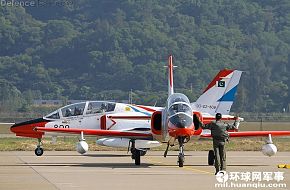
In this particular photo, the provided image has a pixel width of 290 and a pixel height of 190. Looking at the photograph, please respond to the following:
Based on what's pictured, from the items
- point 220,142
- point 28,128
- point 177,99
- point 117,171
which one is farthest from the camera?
point 28,128

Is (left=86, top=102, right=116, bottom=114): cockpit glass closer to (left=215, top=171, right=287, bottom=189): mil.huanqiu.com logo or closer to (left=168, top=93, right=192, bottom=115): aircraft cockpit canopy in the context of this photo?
(left=168, top=93, right=192, bottom=115): aircraft cockpit canopy

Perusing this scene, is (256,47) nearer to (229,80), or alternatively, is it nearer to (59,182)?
(229,80)

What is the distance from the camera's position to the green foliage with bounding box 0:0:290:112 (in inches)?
5573

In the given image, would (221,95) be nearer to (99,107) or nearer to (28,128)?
(99,107)

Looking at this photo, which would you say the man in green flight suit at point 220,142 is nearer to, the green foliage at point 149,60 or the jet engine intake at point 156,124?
the jet engine intake at point 156,124

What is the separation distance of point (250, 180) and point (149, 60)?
154363 millimetres

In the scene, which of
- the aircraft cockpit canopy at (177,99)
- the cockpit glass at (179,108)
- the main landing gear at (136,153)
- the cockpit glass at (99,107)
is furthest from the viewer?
the cockpit glass at (99,107)

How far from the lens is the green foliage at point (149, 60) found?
141550mm

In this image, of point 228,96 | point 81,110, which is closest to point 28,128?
point 81,110

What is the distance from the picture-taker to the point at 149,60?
581ft

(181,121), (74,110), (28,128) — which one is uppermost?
(181,121)

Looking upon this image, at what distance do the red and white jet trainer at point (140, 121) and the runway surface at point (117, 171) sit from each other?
2.44 ft

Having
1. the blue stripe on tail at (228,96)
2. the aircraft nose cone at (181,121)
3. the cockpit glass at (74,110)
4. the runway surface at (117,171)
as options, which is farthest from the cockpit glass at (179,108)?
the blue stripe on tail at (228,96)

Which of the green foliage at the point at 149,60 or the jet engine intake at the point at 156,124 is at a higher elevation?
the jet engine intake at the point at 156,124
